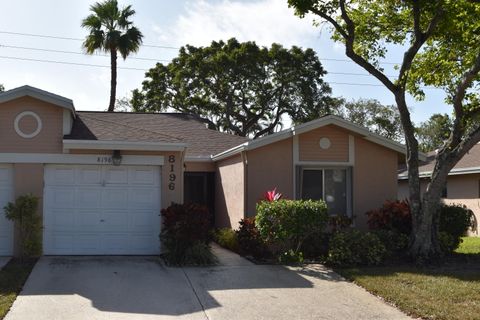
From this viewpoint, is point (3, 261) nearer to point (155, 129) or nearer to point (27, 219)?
point (27, 219)

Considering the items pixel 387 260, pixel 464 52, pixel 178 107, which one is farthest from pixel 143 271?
pixel 178 107

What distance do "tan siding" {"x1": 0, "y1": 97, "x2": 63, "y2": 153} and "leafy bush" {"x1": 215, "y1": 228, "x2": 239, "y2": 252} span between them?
4.91 metres

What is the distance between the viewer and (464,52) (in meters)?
14.5

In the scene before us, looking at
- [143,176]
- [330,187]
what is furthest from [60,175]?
[330,187]

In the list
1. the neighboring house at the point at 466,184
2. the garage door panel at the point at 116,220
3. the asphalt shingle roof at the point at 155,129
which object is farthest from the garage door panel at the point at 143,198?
the neighboring house at the point at 466,184

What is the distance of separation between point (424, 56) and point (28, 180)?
10.8m

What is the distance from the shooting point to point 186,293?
362 inches

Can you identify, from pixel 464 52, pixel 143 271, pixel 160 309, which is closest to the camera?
pixel 160 309

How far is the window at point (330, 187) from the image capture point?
15461 millimetres

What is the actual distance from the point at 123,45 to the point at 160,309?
2398cm

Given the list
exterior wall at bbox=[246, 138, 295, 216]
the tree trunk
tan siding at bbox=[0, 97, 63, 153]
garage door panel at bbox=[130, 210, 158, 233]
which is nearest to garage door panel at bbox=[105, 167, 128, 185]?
garage door panel at bbox=[130, 210, 158, 233]

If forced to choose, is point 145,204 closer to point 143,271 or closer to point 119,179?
point 119,179

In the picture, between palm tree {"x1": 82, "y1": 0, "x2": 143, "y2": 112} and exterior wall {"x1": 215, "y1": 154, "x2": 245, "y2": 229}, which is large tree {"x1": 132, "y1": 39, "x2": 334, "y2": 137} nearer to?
palm tree {"x1": 82, "y1": 0, "x2": 143, "y2": 112}

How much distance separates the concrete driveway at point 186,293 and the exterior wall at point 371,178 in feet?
14.2
